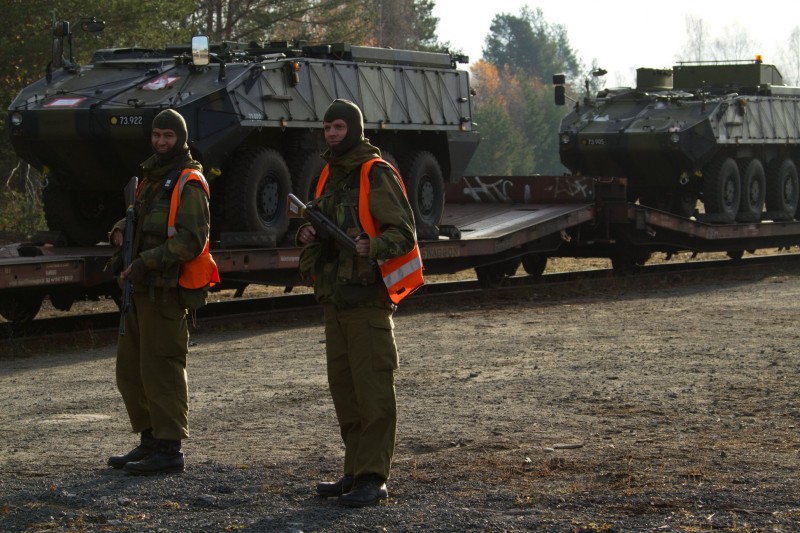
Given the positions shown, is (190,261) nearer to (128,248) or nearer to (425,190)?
(128,248)

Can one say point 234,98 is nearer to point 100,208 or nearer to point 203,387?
point 100,208

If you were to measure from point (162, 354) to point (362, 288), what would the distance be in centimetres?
123

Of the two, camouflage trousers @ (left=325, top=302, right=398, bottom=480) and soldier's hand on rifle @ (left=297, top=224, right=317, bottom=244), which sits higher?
soldier's hand on rifle @ (left=297, top=224, right=317, bottom=244)

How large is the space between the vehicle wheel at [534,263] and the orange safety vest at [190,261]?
12822 millimetres

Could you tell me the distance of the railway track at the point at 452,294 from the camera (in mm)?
13672

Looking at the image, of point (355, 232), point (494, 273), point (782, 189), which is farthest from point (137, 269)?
point (782, 189)

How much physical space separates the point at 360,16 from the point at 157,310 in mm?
29494

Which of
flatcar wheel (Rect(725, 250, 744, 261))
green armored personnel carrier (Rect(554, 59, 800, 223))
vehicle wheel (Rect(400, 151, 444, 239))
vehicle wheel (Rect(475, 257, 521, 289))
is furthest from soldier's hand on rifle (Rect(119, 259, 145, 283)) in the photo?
flatcar wheel (Rect(725, 250, 744, 261))

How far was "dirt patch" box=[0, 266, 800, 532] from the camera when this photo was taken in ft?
20.5

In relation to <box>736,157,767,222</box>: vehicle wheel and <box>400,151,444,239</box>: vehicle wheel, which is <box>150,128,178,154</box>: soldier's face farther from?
<box>736,157,767,222</box>: vehicle wheel

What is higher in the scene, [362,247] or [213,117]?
[213,117]

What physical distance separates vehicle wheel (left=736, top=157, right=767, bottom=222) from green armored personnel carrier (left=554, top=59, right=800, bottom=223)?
0.05 ft

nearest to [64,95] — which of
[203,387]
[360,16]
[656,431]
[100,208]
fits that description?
[100,208]

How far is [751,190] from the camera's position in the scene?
23.3 m
